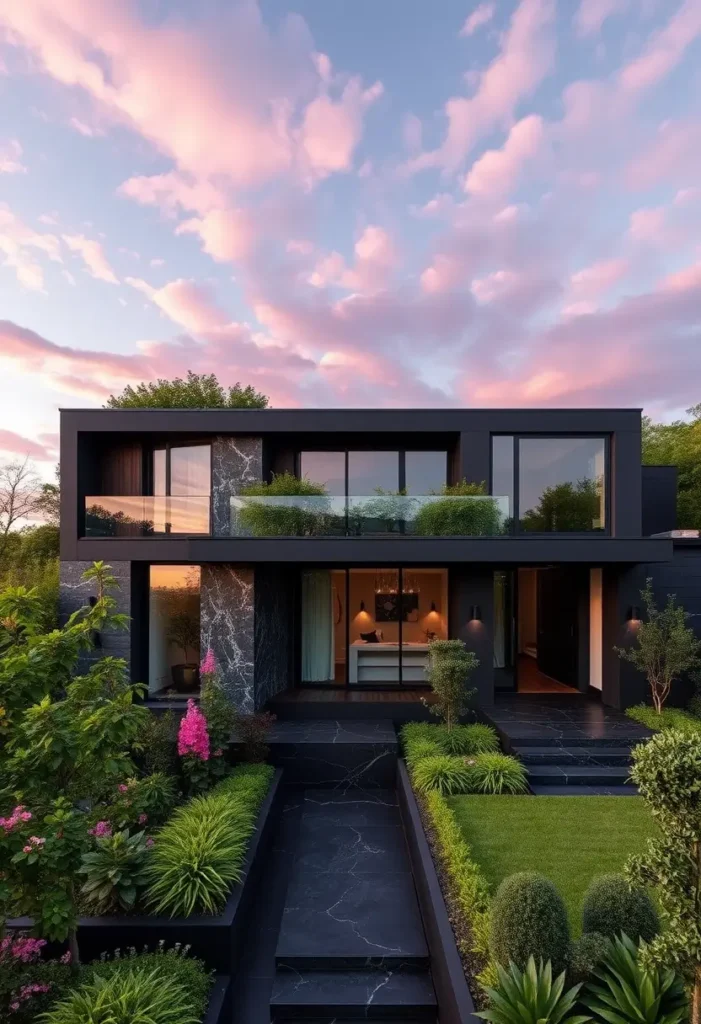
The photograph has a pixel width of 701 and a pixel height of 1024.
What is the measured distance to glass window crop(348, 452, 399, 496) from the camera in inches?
457

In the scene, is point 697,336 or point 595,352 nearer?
point 595,352

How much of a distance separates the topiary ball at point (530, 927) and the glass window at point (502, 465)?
8.00m

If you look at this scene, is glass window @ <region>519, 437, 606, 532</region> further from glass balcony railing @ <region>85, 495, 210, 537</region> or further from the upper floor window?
glass balcony railing @ <region>85, 495, 210, 537</region>

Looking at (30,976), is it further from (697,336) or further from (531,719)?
(697,336)

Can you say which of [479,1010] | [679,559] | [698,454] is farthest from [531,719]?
[698,454]

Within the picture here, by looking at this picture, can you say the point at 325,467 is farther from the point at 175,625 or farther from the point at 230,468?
the point at 175,625

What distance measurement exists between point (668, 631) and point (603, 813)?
15.0ft

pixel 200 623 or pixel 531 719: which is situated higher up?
pixel 200 623

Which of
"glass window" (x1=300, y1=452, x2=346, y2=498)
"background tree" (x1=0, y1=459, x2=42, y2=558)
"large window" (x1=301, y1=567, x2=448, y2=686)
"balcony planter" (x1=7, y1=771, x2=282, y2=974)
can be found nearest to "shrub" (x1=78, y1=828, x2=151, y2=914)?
"balcony planter" (x1=7, y1=771, x2=282, y2=974)

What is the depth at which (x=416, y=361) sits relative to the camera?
1764cm

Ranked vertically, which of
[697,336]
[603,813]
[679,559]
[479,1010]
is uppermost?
[697,336]

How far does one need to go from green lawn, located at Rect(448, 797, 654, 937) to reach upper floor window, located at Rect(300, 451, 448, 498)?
6619mm

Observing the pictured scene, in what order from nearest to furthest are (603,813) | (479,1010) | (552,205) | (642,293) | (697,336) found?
(479,1010) < (603,813) < (552,205) < (642,293) < (697,336)

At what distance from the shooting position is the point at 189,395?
2670 cm
